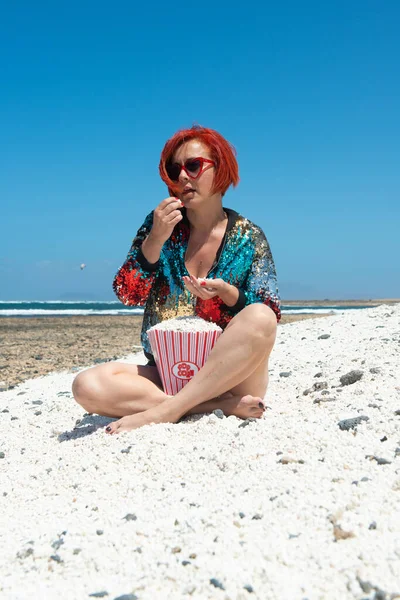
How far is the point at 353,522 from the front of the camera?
2.07m

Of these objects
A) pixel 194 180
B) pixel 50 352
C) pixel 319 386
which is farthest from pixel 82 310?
pixel 194 180

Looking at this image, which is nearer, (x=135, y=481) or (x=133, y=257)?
(x=135, y=481)

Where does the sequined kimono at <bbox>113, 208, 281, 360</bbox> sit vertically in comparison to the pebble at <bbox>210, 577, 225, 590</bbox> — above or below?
above

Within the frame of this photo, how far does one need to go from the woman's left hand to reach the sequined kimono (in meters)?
0.13

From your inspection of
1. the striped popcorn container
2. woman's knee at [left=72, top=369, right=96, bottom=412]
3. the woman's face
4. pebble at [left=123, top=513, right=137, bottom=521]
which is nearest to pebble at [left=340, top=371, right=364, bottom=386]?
the striped popcorn container

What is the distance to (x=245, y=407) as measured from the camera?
3631mm

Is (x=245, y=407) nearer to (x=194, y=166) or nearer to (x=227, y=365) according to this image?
(x=227, y=365)

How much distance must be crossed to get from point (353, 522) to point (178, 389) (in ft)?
6.30

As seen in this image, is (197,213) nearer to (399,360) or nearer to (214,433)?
(214,433)

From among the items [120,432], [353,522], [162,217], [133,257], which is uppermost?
[162,217]

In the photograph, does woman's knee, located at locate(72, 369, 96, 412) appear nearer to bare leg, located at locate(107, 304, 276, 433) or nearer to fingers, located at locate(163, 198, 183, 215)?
bare leg, located at locate(107, 304, 276, 433)

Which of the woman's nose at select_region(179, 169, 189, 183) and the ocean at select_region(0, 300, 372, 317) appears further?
the ocean at select_region(0, 300, 372, 317)

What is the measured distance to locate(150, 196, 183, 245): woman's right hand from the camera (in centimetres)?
350

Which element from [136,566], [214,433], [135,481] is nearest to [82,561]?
[136,566]
